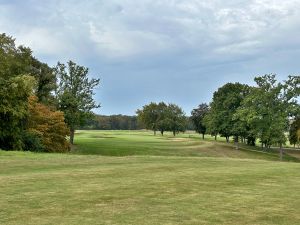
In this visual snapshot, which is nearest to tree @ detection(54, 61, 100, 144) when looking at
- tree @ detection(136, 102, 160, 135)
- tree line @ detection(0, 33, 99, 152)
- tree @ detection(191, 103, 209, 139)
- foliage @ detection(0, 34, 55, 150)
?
tree line @ detection(0, 33, 99, 152)

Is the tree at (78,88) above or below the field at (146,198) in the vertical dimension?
above

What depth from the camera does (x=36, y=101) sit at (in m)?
55.2

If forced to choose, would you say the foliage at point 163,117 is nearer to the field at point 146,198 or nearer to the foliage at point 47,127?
the foliage at point 47,127

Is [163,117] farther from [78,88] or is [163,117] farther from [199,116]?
[78,88]

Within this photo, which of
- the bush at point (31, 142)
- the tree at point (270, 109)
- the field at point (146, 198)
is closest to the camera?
the field at point (146, 198)

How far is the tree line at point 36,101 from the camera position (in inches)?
1721

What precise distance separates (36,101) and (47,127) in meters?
3.87

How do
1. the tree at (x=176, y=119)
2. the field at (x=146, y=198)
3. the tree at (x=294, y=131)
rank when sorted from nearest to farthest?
1. the field at (x=146, y=198)
2. the tree at (x=294, y=131)
3. the tree at (x=176, y=119)


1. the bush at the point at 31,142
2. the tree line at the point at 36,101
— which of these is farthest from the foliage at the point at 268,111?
the bush at the point at 31,142

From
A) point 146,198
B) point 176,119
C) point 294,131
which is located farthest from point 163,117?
point 146,198

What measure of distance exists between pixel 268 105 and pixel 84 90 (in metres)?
32.7

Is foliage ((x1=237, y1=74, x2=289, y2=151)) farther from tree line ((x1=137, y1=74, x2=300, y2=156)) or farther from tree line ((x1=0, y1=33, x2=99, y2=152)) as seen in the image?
tree line ((x1=0, y1=33, x2=99, y2=152))

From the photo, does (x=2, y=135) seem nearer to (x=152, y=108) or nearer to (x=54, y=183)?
(x=54, y=183)

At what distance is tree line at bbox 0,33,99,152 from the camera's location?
43719 mm
